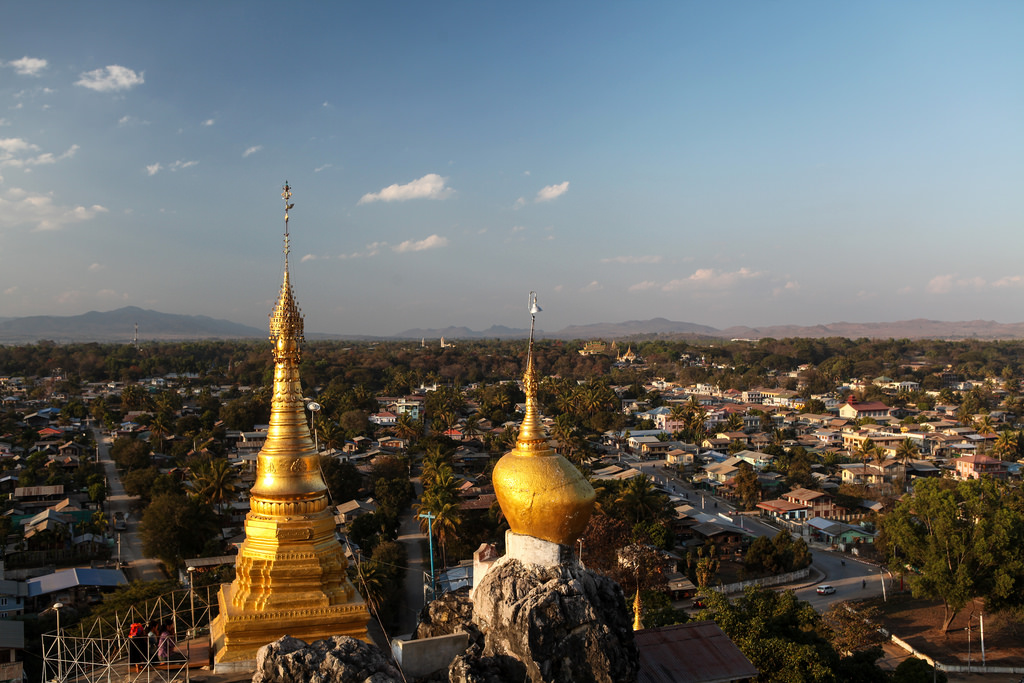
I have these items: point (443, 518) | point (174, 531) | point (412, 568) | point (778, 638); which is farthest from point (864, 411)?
point (174, 531)

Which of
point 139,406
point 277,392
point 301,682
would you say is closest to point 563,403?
point 139,406

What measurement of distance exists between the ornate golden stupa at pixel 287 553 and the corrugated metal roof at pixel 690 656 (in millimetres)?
4620

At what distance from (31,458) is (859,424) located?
65636 millimetres

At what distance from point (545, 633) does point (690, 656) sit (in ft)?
14.5

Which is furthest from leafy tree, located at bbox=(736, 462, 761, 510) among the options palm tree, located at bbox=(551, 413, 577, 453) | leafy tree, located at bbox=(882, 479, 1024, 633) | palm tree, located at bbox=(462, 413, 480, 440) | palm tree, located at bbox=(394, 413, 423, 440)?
palm tree, located at bbox=(394, 413, 423, 440)

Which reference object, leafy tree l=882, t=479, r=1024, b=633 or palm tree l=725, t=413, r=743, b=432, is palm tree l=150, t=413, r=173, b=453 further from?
leafy tree l=882, t=479, r=1024, b=633

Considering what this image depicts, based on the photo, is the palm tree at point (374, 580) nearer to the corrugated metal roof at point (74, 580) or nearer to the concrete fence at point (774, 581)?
the corrugated metal roof at point (74, 580)

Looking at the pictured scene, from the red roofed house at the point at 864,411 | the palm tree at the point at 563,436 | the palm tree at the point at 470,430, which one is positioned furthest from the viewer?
the red roofed house at the point at 864,411

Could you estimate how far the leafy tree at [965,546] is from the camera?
22.0 metres

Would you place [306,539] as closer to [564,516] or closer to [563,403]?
[564,516]

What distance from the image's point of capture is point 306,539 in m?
12.1

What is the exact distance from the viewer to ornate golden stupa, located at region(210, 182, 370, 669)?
11109mm

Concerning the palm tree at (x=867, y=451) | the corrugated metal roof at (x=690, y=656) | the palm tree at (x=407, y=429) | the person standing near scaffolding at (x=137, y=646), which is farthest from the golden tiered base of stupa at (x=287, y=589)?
the palm tree at (x=867, y=451)

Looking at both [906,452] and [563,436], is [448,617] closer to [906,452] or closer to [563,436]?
[563,436]
